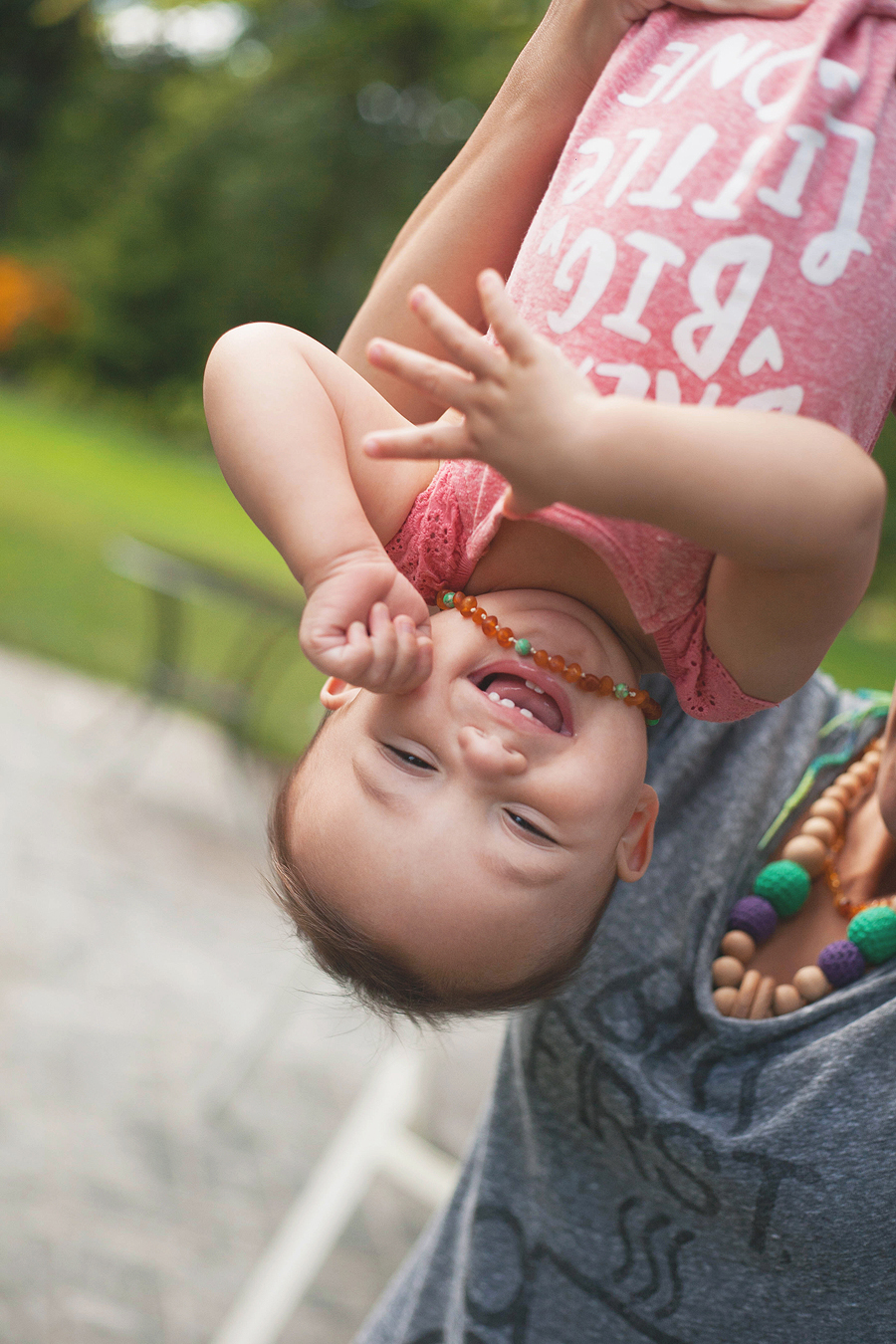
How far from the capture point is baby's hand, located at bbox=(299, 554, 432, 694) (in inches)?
27.8

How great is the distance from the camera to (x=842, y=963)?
100cm

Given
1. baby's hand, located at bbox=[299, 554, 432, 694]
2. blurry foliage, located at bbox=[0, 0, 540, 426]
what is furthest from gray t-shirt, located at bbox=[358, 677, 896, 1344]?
blurry foliage, located at bbox=[0, 0, 540, 426]

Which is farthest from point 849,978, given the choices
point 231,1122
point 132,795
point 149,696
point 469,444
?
point 149,696

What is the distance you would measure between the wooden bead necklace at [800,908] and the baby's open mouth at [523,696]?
395 mm

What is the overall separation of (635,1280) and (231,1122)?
82.2 inches

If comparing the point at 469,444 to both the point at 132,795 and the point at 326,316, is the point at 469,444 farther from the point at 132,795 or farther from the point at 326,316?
the point at 326,316

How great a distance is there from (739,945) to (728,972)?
0.03 meters

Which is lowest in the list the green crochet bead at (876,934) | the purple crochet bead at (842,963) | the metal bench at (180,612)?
the metal bench at (180,612)

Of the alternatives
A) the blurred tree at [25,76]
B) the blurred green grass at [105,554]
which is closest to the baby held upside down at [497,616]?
the blurred green grass at [105,554]

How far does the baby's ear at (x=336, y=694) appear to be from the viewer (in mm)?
868

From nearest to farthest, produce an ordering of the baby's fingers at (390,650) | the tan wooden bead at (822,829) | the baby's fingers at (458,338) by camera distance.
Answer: the baby's fingers at (458,338) < the baby's fingers at (390,650) < the tan wooden bead at (822,829)

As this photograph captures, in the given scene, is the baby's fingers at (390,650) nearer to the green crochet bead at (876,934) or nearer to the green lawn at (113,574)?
the green crochet bead at (876,934)

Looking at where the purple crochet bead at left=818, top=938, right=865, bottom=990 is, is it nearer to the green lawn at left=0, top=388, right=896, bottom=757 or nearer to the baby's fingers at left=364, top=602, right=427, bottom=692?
the baby's fingers at left=364, top=602, right=427, bottom=692

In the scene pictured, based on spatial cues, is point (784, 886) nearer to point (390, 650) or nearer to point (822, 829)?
point (822, 829)
